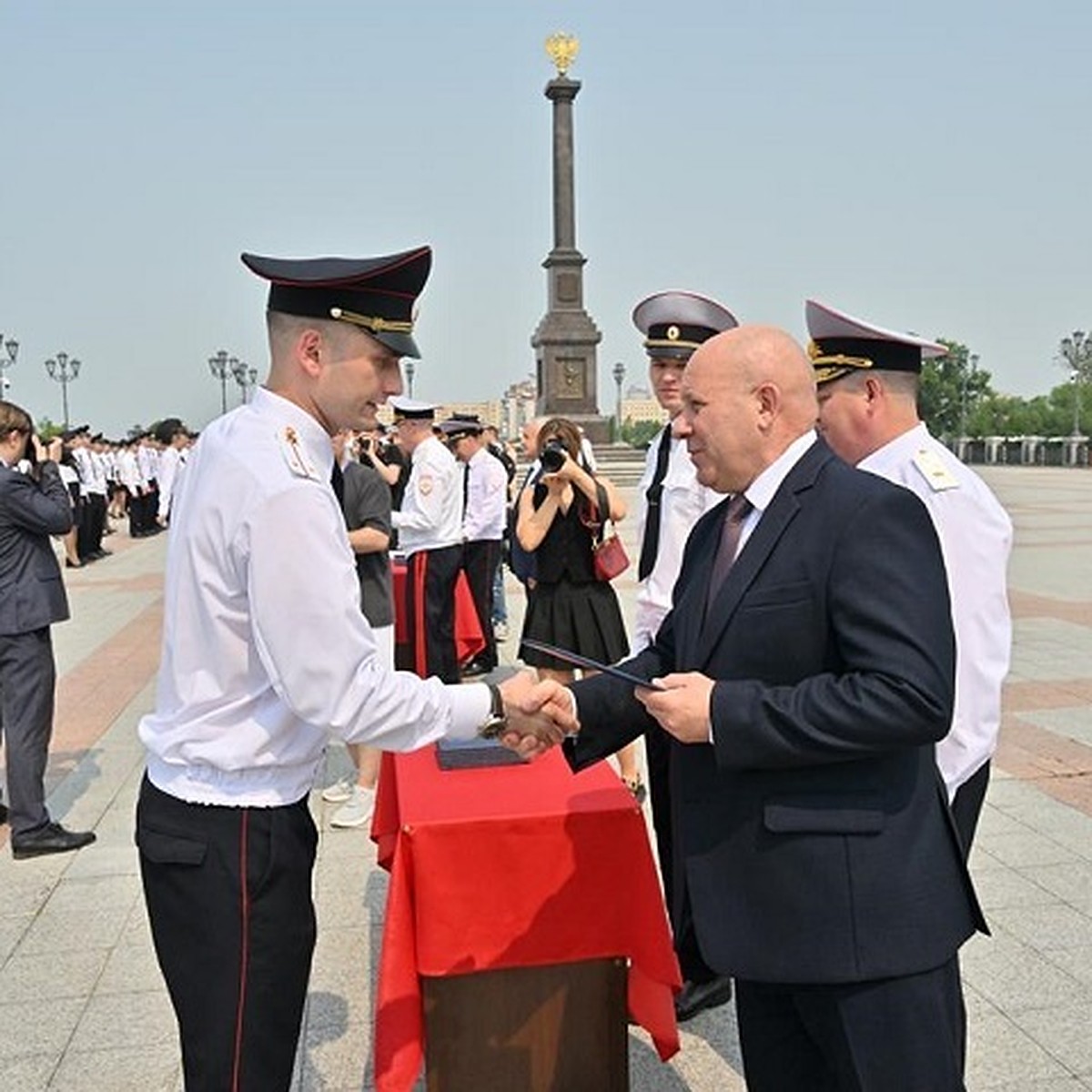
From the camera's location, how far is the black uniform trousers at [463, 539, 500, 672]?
28.3ft

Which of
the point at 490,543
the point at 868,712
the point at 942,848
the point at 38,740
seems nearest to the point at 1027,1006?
the point at 942,848

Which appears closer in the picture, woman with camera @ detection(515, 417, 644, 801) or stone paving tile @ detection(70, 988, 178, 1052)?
stone paving tile @ detection(70, 988, 178, 1052)

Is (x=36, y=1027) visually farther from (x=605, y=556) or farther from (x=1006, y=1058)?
(x=605, y=556)

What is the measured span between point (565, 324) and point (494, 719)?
31056 millimetres

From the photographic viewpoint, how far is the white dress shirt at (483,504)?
8.70 meters

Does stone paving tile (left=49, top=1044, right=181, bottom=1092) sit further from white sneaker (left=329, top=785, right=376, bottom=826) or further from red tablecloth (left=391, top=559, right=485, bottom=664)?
red tablecloth (left=391, top=559, right=485, bottom=664)

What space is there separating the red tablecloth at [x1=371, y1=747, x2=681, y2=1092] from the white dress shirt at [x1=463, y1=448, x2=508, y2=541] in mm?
5784

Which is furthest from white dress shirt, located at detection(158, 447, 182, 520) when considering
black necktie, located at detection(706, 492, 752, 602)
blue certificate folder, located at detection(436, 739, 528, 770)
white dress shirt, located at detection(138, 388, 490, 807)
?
black necktie, located at detection(706, 492, 752, 602)

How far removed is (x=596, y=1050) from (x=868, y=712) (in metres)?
1.55

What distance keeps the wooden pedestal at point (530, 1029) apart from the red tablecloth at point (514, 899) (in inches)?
2.1

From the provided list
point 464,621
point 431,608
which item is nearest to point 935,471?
point 431,608

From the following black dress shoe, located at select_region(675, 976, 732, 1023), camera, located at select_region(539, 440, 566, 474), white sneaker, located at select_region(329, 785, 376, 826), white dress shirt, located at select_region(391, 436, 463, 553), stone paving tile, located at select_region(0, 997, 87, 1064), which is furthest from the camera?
white dress shirt, located at select_region(391, 436, 463, 553)

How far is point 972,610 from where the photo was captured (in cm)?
262

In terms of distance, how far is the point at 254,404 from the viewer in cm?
221
